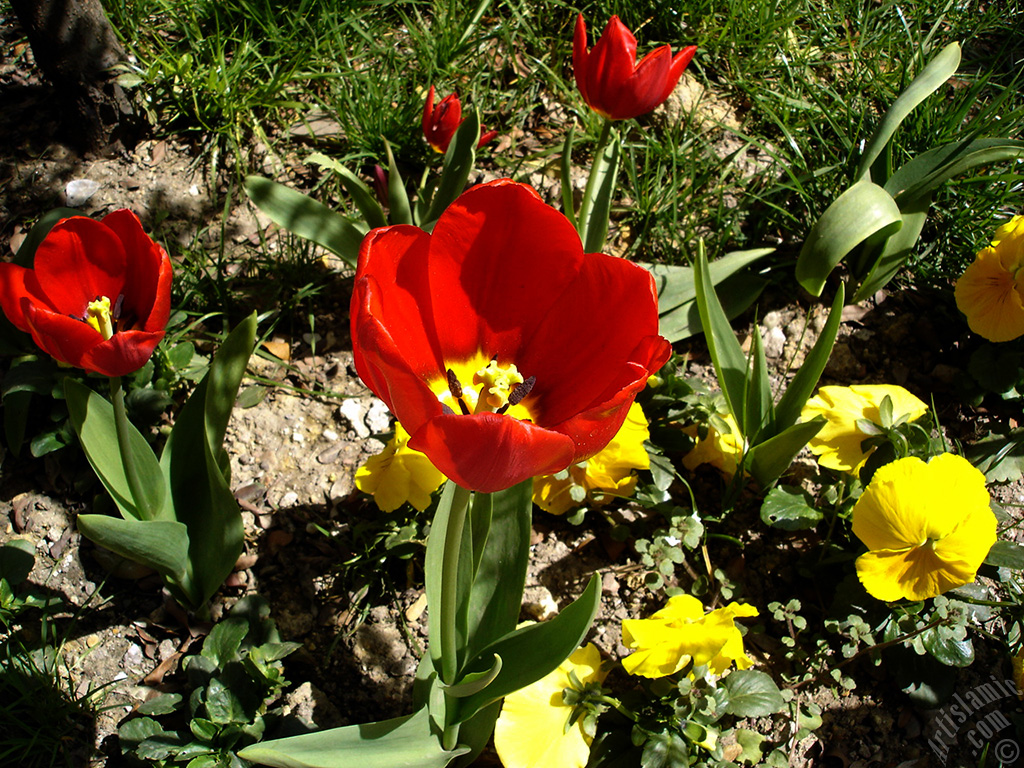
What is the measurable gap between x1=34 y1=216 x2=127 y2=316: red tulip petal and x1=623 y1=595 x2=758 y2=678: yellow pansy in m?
1.27

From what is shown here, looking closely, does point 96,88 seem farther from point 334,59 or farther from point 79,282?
point 79,282

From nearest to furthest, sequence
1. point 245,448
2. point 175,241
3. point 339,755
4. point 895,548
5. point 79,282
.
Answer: point 339,755, point 79,282, point 895,548, point 245,448, point 175,241

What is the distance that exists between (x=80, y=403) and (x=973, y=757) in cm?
220

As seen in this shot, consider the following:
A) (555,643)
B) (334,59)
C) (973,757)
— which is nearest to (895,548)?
(973,757)

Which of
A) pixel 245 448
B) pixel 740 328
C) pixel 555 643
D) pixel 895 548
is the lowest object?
pixel 555 643

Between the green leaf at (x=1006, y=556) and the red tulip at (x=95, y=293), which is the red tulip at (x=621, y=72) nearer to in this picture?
the red tulip at (x=95, y=293)

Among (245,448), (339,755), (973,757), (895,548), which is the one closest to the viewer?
(339,755)

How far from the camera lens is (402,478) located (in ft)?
6.05

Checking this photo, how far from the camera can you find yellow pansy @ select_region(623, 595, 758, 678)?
154cm

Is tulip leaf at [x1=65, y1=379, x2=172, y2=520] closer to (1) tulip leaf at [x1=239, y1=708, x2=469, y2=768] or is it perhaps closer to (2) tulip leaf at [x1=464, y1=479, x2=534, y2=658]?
(1) tulip leaf at [x1=239, y1=708, x2=469, y2=768]

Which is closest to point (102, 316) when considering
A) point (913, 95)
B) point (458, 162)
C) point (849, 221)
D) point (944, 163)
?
point (458, 162)

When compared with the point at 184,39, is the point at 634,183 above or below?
below

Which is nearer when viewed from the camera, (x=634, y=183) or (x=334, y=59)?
(x=634, y=183)

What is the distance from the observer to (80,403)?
1.63 metres
